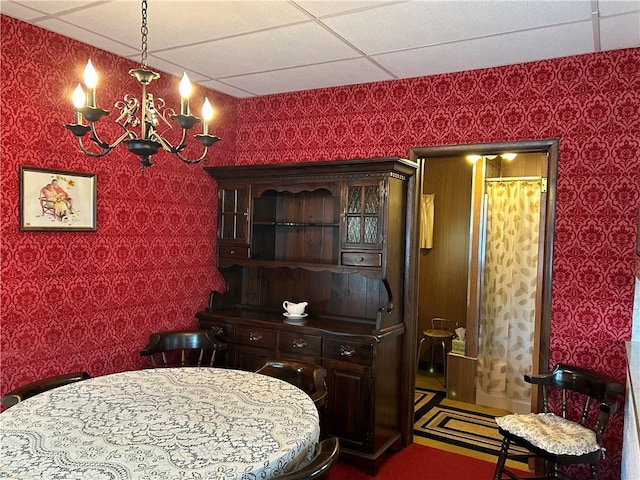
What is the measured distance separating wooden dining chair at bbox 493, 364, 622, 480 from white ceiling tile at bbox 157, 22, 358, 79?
2290mm

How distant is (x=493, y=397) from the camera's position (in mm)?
4551

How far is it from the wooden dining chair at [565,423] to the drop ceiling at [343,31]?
1.90 meters

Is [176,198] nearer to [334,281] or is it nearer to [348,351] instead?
[334,281]

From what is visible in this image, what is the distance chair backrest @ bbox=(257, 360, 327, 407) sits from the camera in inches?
99.3

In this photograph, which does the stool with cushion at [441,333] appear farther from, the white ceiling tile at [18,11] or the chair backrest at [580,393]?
the white ceiling tile at [18,11]

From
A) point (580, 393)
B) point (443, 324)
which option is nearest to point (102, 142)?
point (580, 393)

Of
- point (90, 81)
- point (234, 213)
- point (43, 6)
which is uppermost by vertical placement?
point (43, 6)

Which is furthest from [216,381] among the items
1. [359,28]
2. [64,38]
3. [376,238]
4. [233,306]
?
[64,38]

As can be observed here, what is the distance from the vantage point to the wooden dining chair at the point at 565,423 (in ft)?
8.41

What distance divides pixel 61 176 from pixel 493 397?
3.93 m

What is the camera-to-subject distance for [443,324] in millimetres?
5617

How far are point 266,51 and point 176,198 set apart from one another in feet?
4.25

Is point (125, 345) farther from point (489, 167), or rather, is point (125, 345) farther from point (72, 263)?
point (489, 167)

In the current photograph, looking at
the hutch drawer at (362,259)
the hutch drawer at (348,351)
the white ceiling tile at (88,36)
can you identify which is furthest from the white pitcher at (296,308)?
the white ceiling tile at (88,36)
